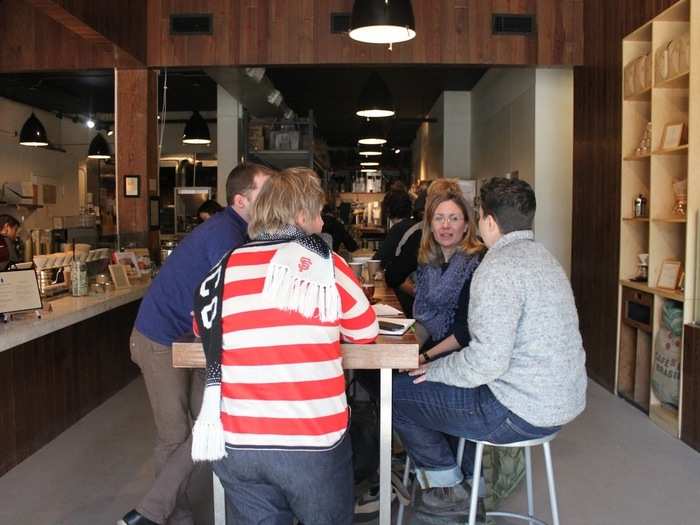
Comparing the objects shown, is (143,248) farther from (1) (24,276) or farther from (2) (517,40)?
(2) (517,40)

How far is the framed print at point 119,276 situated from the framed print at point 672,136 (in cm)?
386

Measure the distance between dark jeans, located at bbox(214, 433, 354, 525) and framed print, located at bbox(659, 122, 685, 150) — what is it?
343 centimetres

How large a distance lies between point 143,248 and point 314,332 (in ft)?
15.7

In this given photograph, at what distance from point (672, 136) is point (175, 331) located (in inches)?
134

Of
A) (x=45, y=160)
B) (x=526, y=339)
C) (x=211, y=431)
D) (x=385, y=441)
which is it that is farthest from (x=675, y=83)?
(x=45, y=160)

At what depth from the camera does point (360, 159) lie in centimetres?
2147

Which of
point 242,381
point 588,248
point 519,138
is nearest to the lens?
point 242,381

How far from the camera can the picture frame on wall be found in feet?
15.0

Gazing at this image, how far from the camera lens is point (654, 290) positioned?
15.3 feet

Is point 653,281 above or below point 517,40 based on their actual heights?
below

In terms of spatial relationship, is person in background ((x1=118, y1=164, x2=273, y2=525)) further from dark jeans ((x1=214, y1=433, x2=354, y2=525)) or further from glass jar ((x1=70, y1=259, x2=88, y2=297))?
glass jar ((x1=70, y1=259, x2=88, y2=297))

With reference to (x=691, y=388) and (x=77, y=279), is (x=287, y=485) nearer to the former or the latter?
(x=691, y=388)

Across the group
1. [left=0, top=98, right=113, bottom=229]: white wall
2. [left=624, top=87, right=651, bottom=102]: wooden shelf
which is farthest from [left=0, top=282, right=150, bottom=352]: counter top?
[left=0, top=98, right=113, bottom=229]: white wall

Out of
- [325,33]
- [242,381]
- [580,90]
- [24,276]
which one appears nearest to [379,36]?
[325,33]
